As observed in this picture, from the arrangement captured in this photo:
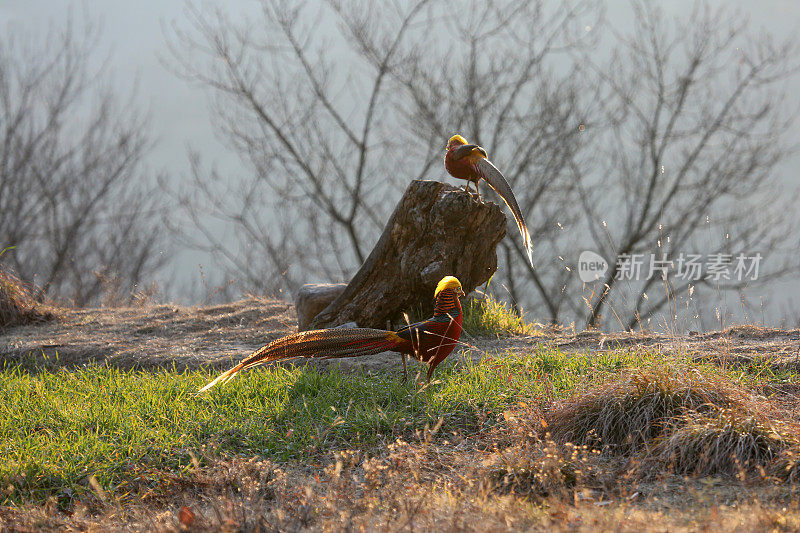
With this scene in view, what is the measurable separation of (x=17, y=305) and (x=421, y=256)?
558 cm

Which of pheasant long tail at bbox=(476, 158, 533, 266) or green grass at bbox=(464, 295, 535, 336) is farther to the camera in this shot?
green grass at bbox=(464, 295, 535, 336)

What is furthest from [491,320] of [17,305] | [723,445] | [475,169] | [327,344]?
[17,305]

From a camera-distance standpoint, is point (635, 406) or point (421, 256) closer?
point (635, 406)

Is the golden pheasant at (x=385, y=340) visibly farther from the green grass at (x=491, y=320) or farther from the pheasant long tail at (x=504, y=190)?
the green grass at (x=491, y=320)

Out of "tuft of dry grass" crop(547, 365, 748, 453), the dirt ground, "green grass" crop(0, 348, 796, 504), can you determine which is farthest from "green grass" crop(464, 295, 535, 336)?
"tuft of dry grass" crop(547, 365, 748, 453)

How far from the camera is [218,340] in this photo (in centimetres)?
674

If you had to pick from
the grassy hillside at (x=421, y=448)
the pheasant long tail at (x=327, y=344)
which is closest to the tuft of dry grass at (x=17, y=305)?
the grassy hillside at (x=421, y=448)

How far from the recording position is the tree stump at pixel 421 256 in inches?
225

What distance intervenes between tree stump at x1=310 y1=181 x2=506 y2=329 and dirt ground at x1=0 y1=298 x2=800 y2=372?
637 mm

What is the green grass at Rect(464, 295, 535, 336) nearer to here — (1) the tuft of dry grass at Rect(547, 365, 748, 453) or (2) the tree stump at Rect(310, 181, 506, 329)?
(2) the tree stump at Rect(310, 181, 506, 329)

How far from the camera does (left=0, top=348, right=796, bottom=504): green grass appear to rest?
136 inches

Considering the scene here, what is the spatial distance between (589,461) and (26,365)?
5.70m

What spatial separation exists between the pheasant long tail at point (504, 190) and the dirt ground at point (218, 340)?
87 centimetres

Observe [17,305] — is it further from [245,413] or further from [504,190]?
[504,190]
